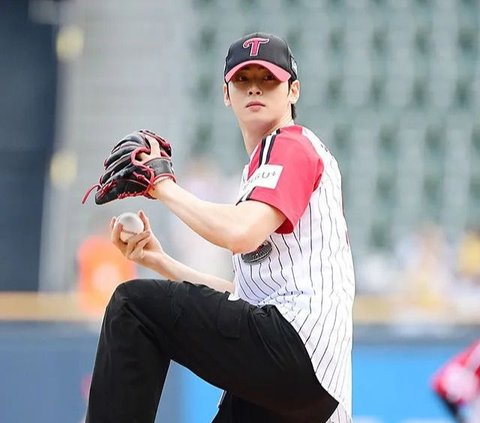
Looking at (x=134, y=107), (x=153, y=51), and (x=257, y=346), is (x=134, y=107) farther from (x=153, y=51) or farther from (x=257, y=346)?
(x=257, y=346)

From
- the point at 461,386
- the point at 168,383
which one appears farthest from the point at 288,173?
the point at 168,383

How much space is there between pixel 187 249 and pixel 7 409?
9.56 ft

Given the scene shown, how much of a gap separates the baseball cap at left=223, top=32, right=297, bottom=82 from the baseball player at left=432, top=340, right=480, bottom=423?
1810 millimetres

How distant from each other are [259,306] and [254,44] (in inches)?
31.3

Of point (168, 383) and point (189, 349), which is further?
point (168, 383)

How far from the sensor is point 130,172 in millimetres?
3271

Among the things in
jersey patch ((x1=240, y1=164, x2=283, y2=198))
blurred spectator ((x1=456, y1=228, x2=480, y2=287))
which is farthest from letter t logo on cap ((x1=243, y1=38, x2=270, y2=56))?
blurred spectator ((x1=456, y1=228, x2=480, y2=287))

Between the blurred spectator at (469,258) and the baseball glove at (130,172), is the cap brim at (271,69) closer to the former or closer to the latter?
the baseball glove at (130,172)

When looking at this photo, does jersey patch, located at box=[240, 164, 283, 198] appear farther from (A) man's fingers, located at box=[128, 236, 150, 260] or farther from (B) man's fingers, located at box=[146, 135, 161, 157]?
(A) man's fingers, located at box=[128, 236, 150, 260]

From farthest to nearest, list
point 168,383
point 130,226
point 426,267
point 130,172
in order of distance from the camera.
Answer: point 426,267, point 168,383, point 130,226, point 130,172

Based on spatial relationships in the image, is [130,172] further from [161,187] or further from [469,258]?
[469,258]

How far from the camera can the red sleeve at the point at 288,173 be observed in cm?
326

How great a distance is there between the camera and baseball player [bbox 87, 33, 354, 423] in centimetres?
328

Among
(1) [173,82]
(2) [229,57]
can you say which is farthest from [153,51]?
(2) [229,57]
